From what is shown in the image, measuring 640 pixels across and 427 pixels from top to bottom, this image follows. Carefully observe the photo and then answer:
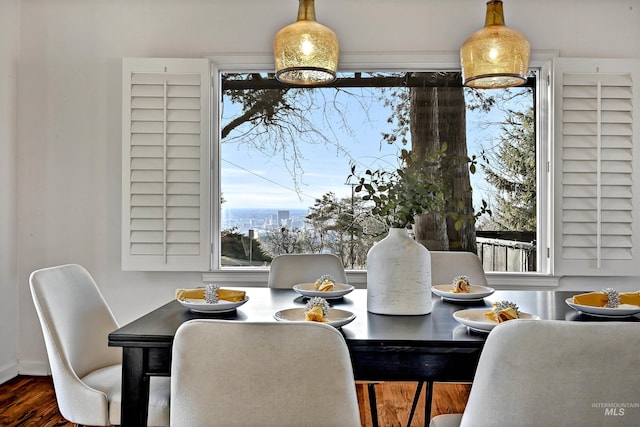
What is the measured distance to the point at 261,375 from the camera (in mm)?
1077

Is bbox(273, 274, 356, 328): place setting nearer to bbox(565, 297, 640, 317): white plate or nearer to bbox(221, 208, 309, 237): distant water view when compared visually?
bbox(565, 297, 640, 317): white plate

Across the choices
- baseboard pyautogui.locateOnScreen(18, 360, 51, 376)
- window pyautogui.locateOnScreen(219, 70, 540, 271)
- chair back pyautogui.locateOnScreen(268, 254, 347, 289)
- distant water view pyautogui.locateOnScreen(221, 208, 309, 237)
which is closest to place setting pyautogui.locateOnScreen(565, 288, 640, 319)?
chair back pyautogui.locateOnScreen(268, 254, 347, 289)

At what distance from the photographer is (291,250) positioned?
342 centimetres

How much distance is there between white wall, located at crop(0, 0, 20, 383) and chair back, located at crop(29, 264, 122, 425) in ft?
4.79

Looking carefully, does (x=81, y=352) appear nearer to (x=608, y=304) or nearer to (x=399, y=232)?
(x=399, y=232)

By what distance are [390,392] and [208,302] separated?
169 cm

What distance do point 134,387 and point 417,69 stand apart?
2.59 metres

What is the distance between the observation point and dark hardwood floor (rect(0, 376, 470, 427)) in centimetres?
263

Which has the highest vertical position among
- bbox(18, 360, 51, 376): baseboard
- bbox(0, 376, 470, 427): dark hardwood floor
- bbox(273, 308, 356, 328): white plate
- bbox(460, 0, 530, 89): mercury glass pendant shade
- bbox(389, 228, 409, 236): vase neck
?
bbox(460, 0, 530, 89): mercury glass pendant shade

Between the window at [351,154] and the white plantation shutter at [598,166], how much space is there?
0.22 meters

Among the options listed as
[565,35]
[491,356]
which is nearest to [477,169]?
[565,35]

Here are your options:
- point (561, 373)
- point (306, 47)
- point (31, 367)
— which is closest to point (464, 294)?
point (561, 373)

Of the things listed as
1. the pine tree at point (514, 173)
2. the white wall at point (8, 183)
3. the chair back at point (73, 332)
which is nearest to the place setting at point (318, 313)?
the chair back at point (73, 332)

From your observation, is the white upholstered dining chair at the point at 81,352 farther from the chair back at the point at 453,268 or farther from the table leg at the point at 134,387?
the chair back at the point at 453,268
